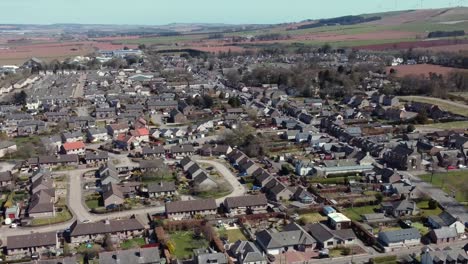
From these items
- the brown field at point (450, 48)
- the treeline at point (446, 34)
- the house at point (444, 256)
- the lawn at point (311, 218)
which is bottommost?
the lawn at point (311, 218)

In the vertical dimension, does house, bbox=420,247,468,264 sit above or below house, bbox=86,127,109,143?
above

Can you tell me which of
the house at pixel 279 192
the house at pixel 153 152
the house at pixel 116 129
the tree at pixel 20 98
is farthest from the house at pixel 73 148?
the tree at pixel 20 98

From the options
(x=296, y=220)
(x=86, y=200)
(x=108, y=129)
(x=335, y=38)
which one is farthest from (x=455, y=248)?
(x=335, y=38)

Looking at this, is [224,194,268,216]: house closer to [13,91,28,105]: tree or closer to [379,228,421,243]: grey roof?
[379,228,421,243]: grey roof

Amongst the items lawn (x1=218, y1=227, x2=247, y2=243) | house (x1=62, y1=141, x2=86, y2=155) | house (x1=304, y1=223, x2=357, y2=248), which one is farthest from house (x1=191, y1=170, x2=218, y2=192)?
house (x1=62, y1=141, x2=86, y2=155)

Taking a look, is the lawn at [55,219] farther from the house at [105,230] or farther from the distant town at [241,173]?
the house at [105,230]

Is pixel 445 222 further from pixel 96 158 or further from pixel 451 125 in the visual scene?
pixel 96 158
